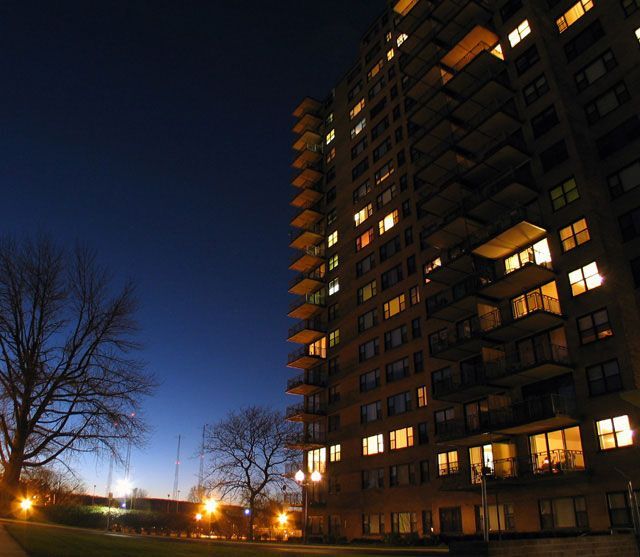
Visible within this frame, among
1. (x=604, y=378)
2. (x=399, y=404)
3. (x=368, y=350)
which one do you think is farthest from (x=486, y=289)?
(x=368, y=350)

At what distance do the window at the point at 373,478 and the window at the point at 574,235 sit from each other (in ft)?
80.9

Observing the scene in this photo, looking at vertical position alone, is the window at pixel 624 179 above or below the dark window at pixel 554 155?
below

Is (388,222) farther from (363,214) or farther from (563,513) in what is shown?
(563,513)

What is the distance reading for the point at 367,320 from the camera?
54812mm

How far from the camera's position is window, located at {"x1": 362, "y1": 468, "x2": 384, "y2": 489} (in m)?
47.8

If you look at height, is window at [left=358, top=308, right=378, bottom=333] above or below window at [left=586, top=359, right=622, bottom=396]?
above

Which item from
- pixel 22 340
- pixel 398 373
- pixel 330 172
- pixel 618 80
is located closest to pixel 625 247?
pixel 618 80

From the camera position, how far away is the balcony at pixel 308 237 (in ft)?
218

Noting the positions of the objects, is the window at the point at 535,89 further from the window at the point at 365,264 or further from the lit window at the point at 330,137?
the lit window at the point at 330,137

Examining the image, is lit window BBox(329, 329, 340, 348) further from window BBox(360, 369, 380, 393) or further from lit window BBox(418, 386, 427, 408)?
lit window BBox(418, 386, 427, 408)

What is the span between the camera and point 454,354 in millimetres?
40375

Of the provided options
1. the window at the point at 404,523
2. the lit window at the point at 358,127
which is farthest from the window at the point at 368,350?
the lit window at the point at 358,127

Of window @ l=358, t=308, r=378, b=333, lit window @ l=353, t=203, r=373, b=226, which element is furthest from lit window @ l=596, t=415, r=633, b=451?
lit window @ l=353, t=203, r=373, b=226

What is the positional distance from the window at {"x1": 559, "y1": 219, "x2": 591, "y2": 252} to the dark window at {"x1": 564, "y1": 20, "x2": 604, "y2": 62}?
13.7m
